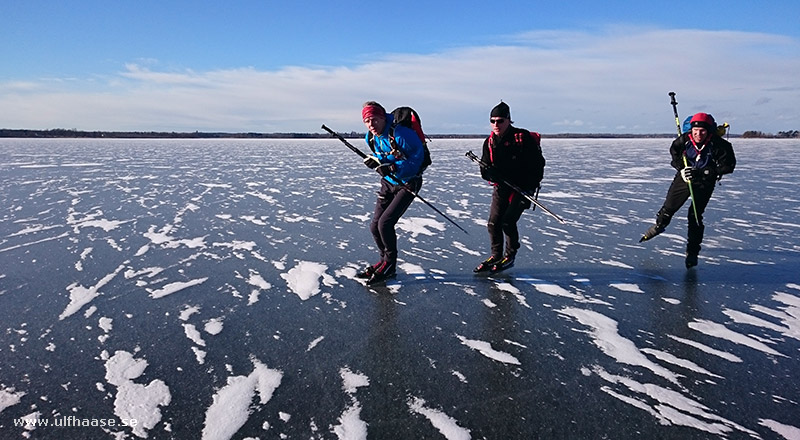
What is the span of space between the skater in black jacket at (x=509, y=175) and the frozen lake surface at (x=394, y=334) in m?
0.27

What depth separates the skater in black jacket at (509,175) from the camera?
4.92 m

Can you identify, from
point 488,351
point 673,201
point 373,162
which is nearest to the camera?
point 488,351

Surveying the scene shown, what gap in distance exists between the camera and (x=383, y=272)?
4707 mm

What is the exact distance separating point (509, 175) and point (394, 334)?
2.34 meters

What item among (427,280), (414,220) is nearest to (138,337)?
(427,280)

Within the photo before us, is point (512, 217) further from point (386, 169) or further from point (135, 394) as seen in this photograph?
point (135, 394)

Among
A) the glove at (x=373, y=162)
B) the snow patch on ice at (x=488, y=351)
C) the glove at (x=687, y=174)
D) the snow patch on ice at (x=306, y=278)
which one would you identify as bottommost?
the snow patch on ice at (x=488, y=351)

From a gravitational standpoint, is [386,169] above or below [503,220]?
above

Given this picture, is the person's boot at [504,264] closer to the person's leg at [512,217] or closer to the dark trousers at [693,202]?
the person's leg at [512,217]

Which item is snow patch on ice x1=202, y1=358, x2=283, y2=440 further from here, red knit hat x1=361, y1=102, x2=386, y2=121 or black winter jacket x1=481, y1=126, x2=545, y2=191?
black winter jacket x1=481, y1=126, x2=545, y2=191

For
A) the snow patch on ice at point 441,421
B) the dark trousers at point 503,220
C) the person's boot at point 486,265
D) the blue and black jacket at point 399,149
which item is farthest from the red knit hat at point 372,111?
the snow patch on ice at point 441,421

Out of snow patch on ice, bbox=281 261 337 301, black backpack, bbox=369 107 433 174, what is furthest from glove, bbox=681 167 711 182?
snow patch on ice, bbox=281 261 337 301

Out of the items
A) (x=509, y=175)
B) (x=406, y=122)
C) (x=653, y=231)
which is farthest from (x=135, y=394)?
(x=653, y=231)

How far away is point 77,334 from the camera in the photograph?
3361mm
